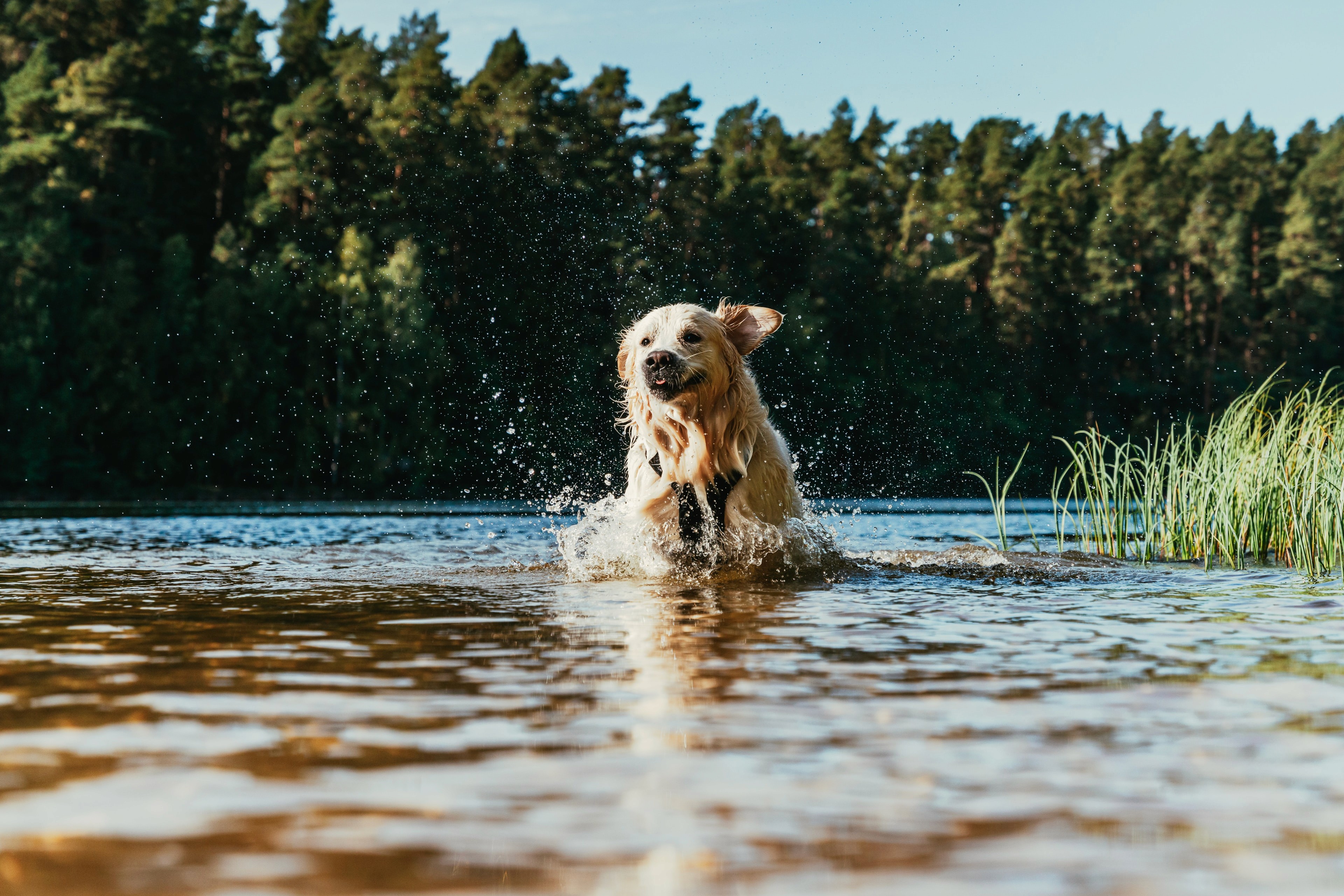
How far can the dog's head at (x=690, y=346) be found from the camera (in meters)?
7.41

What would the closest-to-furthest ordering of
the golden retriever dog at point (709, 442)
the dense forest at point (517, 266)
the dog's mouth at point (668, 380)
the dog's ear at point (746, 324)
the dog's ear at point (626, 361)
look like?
the dog's mouth at point (668, 380) < the golden retriever dog at point (709, 442) < the dog's ear at point (746, 324) < the dog's ear at point (626, 361) < the dense forest at point (517, 266)

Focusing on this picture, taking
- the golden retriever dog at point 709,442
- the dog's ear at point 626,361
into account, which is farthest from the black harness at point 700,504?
the dog's ear at point 626,361

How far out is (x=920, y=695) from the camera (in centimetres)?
368

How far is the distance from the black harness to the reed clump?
2563 millimetres

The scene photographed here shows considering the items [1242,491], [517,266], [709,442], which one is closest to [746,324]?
[709,442]

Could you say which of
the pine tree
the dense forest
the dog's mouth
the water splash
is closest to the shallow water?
the water splash

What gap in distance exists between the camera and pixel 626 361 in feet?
26.9

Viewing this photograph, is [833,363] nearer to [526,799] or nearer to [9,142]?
[9,142]

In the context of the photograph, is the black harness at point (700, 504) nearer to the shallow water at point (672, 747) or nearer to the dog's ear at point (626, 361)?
the dog's ear at point (626, 361)

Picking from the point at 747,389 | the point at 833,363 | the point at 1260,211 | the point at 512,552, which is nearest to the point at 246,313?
the point at 833,363

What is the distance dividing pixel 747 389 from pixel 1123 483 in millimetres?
3393

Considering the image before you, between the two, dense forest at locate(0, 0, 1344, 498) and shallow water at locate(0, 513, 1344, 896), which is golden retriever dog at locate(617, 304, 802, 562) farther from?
dense forest at locate(0, 0, 1344, 498)

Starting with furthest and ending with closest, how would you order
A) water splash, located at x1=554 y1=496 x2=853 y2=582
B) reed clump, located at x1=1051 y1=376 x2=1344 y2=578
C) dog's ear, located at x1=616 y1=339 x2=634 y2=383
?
reed clump, located at x1=1051 y1=376 x2=1344 y2=578, dog's ear, located at x1=616 y1=339 x2=634 y2=383, water splash, located at x1=554 y1=496 x2=853 y2=582

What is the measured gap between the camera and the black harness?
7812 millimetres
